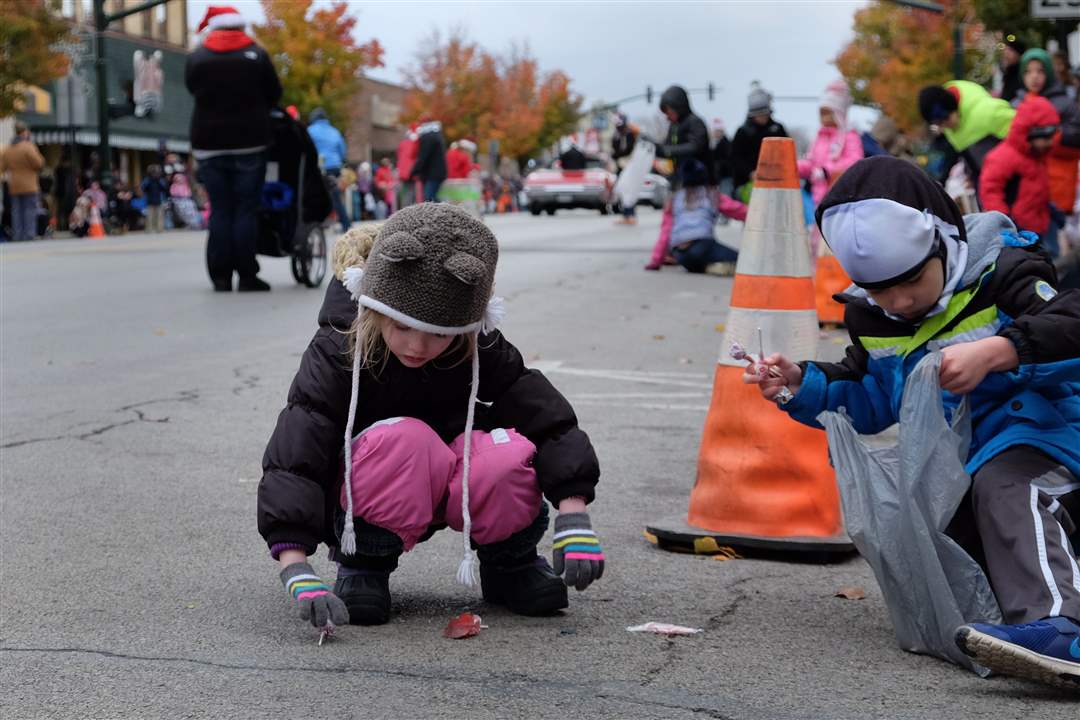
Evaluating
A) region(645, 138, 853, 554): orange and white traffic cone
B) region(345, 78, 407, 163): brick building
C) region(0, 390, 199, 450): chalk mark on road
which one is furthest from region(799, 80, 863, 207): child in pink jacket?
region(345, 78, 407, 163): brick building

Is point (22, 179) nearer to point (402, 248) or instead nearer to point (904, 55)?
point (402, 248)

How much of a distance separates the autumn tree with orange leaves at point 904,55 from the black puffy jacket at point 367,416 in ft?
100.0

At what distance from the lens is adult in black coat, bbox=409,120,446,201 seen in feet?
79.5

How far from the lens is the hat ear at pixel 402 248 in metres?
3.57

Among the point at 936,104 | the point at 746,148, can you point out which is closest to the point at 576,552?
the point at 936,104

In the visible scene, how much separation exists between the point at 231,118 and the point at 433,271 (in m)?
10.5

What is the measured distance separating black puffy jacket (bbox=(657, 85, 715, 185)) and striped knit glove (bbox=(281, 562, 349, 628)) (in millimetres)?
→ 13355

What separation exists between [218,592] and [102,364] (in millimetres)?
5216

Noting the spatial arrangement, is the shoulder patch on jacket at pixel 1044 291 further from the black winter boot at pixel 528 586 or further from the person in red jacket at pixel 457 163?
the person in red jacket at pixel 457 163

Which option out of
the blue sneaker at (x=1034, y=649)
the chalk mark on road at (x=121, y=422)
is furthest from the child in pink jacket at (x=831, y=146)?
the blue sneaker at (x=1034, y=649)

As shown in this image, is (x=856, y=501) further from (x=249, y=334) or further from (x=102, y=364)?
(x=249, y=334)

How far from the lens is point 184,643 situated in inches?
145

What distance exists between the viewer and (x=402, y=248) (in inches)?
141

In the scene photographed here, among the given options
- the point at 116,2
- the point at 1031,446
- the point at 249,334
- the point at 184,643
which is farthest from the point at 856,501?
the point at 116,2
